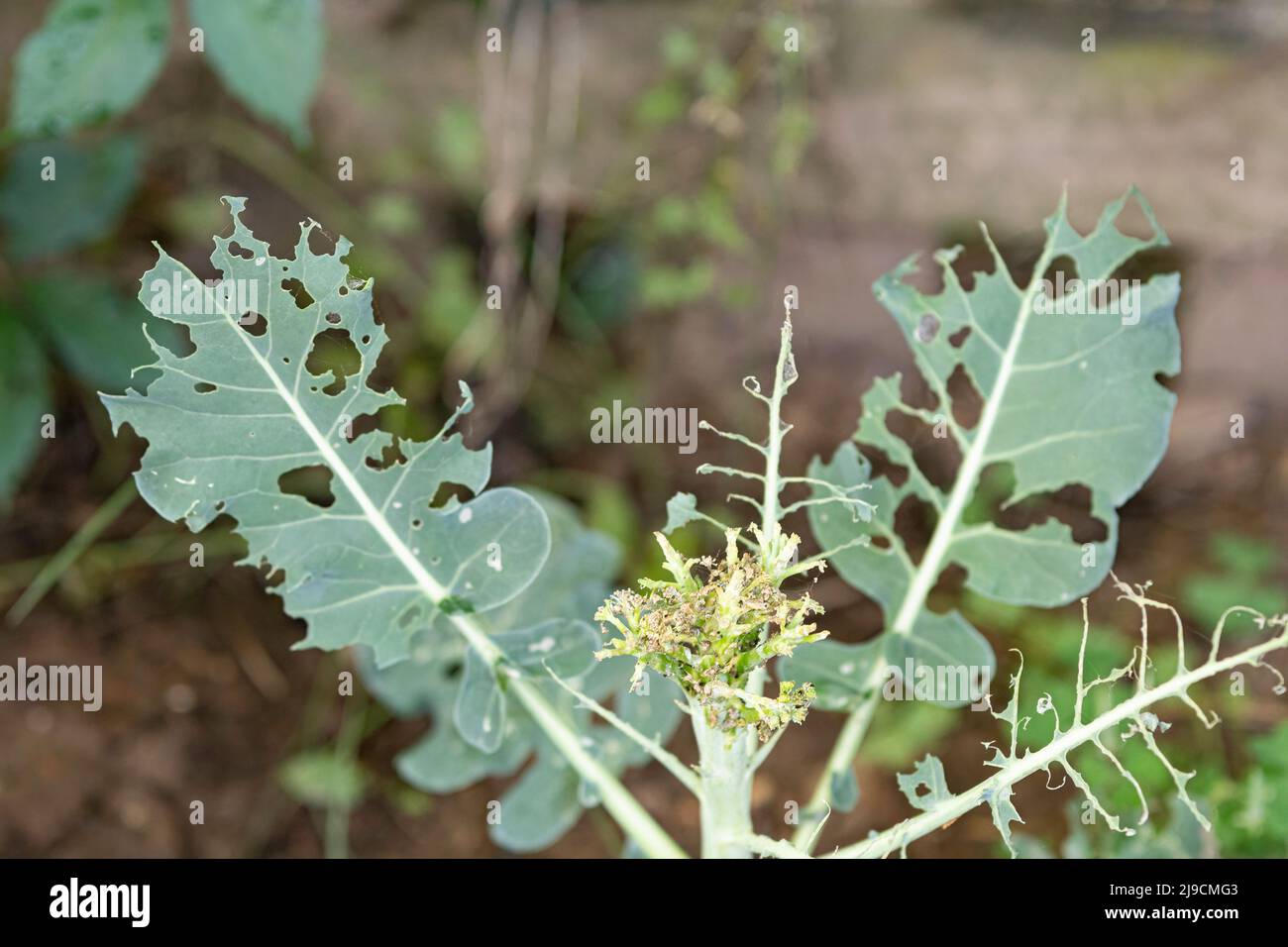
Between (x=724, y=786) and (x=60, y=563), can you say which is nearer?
(x=724, y=786)

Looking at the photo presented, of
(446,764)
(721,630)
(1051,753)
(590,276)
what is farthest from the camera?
(590,276)

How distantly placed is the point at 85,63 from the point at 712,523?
1.41 metres

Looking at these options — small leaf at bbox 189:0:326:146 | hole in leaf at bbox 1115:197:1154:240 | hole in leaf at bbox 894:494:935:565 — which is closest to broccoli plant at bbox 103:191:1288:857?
small leaf at bbox 189:0:326:146

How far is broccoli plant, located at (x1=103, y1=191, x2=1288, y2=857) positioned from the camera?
1.32 metres

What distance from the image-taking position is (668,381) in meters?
2.99

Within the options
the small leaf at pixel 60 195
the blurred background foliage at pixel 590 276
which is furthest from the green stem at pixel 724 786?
the small leaf at pixel 60 195

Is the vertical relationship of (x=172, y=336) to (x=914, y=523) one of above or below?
above

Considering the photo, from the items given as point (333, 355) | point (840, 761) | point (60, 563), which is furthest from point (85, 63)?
point (840, 761)

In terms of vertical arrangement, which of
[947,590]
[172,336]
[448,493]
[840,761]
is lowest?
[840,761]

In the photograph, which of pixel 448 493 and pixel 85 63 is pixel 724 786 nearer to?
pixel 448 493

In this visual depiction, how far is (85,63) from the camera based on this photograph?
6.29 feet

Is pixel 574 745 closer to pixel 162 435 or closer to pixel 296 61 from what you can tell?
pixel 162 435

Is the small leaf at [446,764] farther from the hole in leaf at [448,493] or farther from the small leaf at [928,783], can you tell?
the small leaf at [928,783]

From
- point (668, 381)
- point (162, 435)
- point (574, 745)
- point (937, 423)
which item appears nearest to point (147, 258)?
point (668, 381)
